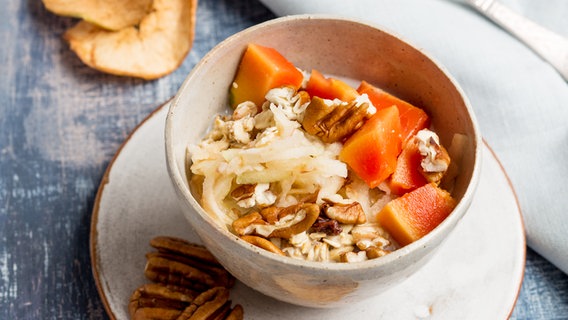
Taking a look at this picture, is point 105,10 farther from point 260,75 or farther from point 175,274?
point 175,274

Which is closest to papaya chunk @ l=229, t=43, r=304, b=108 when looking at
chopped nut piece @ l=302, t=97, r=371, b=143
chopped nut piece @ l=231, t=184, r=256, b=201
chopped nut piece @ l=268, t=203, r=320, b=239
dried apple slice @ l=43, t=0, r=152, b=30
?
chopped nut piece @ l=302, t=97, r=371, b=143

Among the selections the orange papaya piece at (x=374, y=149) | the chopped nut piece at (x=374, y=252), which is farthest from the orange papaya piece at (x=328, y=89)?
the chopped nut piece at (x=374, y=252)

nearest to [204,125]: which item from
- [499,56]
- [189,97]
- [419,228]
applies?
[189,97]

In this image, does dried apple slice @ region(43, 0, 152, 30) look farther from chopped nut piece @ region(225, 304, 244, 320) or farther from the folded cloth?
chopped nut piece @ region(225, 304, 244, 320)

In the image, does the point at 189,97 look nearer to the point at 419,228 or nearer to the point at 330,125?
the point at 330,125

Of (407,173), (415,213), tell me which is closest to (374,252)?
(415,213)

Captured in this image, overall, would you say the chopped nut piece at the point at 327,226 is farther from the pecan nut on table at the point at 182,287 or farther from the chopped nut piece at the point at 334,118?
the pecan nut on table at the point at 182,287
